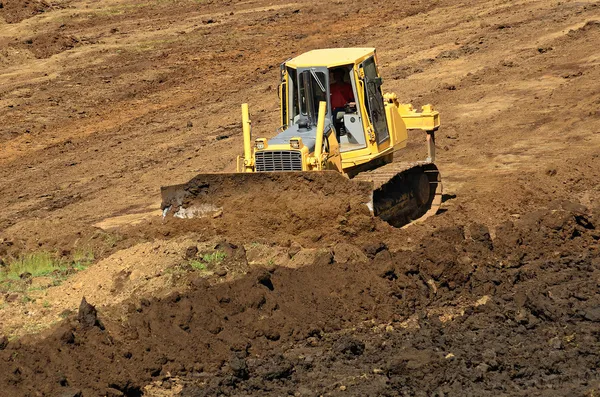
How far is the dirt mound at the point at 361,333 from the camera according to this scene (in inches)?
363

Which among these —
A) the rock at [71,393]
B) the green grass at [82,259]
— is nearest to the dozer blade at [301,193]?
the green grass at [82,259]

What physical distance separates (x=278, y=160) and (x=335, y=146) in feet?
2.88

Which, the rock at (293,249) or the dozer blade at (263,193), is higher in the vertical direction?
the dozer blade at (263,193)

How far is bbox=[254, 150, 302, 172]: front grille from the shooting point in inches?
512

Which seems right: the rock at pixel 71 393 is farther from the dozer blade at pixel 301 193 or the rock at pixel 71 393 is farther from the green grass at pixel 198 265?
the dozer blade at pixel 301 193

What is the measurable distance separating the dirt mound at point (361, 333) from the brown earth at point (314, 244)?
25mm

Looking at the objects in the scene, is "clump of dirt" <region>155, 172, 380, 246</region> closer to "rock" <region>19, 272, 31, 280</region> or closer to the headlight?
the headlight

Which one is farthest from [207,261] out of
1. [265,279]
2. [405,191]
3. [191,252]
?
[405,191]

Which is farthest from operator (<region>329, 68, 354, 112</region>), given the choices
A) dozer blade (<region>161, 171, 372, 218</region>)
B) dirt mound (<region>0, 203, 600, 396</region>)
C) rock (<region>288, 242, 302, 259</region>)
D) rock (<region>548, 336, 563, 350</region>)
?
rock (<region>548, 336, 563, 350</region>)

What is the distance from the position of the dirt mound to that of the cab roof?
2.75 meters

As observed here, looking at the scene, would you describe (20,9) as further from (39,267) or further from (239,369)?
(239,369)

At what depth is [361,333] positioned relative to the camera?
34.6ft

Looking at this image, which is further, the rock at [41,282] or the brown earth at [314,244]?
the rock at [41,282]

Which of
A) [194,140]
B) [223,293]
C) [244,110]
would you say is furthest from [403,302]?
[194,140]
